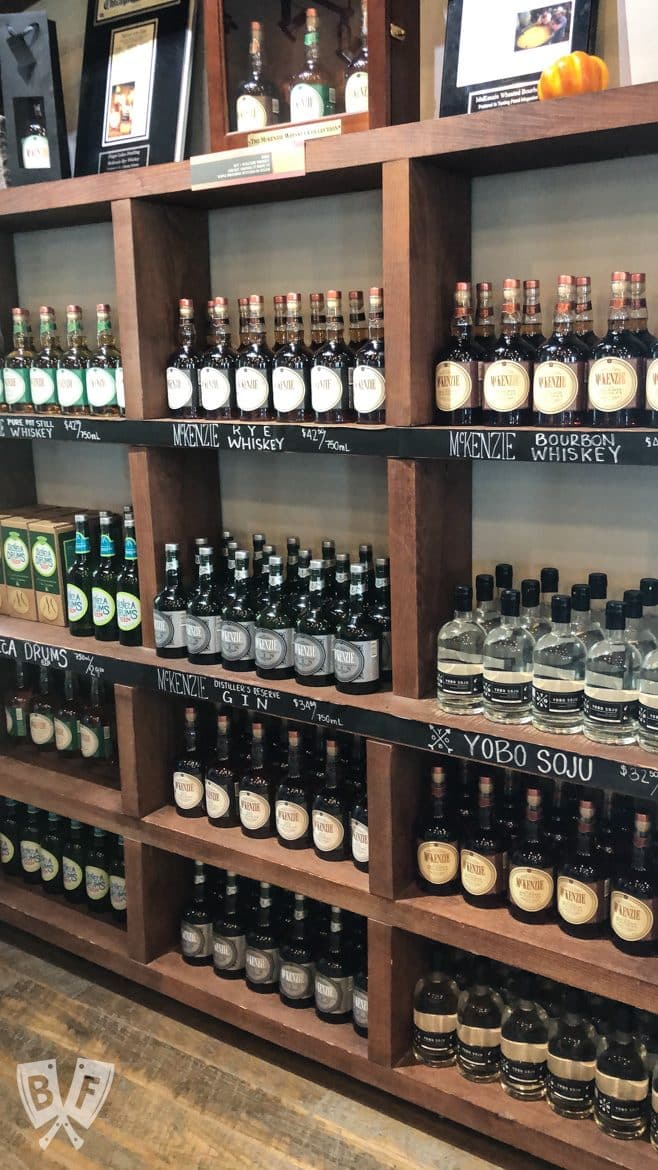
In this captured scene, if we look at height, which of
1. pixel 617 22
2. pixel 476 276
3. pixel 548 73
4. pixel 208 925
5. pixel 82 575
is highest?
pixel 617 22

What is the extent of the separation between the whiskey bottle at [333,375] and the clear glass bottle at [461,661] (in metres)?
0.47

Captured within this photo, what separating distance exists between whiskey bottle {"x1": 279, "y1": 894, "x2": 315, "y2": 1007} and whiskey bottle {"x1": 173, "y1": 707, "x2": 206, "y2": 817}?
1.18 ft

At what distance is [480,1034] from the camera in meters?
2.15

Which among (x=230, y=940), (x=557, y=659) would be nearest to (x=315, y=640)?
(x=557, y=659)

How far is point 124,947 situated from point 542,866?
125cm

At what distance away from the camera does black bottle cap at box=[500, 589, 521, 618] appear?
6.32ft

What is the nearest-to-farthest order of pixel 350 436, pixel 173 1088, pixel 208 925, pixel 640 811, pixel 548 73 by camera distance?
pixel 548 73, pixel 640 811, pixel 350 436, pixel 173 1088, pixel 208 925

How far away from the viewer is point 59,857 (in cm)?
294

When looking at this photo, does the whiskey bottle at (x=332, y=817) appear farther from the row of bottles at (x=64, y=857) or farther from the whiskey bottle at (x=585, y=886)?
the row of bottles at (x=64, y=857)

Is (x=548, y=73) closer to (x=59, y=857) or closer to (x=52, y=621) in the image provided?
(x=52, y=621)

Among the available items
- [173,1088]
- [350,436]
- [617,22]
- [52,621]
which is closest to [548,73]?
[617,22]

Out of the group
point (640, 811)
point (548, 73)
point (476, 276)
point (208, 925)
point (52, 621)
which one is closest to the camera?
point (548, 73)

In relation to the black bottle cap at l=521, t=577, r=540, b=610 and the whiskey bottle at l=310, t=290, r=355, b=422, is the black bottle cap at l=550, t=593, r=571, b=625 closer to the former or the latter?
the black bottle cap at l=521, t=577, r=540, b=610

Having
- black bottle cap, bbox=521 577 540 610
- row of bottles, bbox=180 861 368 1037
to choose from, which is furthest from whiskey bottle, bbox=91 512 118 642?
black bottle cap, bbox=521 577 540 610
